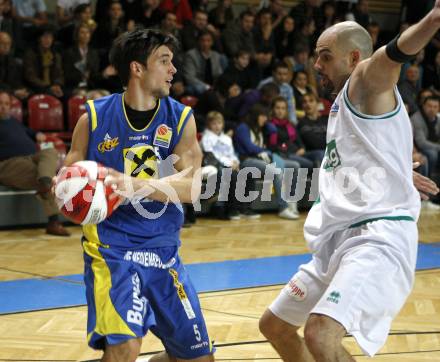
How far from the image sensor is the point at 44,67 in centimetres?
1071

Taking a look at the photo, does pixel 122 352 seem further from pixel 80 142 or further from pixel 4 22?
pixel 4 22

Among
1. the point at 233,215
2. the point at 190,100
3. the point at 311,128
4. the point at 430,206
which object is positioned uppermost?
the point at 190,100

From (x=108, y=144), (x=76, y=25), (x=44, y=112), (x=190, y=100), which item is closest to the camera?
(x=108, y=144)

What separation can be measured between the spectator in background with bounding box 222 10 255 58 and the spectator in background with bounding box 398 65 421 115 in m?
2.64

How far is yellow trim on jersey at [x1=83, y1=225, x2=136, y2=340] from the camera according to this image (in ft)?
11.1

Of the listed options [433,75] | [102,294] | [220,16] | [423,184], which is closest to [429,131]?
[433,75]

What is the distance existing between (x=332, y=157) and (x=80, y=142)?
1.22 m

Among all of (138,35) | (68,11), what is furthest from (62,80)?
(138,35)

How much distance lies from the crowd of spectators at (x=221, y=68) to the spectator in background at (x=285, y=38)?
0.06 ft

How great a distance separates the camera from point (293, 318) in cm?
378

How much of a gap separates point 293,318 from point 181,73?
8.25 m

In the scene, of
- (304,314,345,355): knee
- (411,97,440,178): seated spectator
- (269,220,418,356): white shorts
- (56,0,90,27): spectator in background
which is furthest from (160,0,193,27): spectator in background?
(304,314,345,355): knee

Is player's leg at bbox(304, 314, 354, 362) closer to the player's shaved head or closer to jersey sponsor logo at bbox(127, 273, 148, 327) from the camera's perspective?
jersey sponsor logo at bbox(127, 273, 148, 327)

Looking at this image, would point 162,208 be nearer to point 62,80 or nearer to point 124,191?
point 124,191
